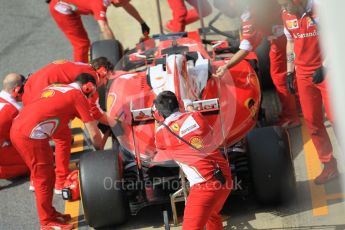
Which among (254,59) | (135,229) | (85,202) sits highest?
(254,59)

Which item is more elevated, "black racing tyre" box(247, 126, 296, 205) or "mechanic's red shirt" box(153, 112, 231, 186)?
"mechanic's red shirt" box(153, 112, 231, 186)

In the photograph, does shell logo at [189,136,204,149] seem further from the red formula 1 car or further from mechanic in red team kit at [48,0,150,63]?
mechanic in red team kit at [48,0,150,63]

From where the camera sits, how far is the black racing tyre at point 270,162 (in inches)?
202

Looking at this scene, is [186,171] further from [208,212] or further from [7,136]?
[7,136]

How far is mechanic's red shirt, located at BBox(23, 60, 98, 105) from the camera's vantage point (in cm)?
604

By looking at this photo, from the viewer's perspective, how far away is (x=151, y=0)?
10289 millimetres

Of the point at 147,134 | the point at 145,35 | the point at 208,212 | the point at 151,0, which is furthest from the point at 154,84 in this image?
the point at 151,0

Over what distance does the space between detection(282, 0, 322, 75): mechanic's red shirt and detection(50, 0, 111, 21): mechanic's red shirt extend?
111 inches

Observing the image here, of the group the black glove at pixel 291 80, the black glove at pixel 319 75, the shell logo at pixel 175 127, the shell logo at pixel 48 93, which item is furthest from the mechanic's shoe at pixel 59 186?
the black glove at pixel 319 75

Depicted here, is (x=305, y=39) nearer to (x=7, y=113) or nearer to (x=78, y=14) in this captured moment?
(x=7, y=113)

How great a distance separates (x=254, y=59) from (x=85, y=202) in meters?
2.40

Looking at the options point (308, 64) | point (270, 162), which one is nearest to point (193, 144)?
point (270, 162)

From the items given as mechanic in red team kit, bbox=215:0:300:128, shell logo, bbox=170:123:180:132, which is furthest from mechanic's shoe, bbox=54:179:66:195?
shell logo, bbox=170:123:180:132

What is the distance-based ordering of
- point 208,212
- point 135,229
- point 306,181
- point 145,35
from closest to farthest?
point 208,212 < point 135,229 < point 306,181 < point 145,35
